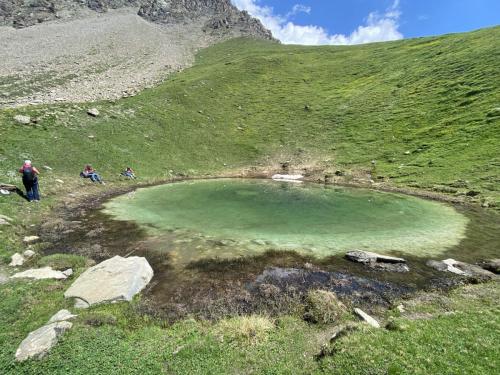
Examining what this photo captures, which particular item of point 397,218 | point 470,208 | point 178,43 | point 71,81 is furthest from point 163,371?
point 178,43

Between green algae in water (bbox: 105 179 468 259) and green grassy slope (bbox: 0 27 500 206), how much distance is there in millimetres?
11453

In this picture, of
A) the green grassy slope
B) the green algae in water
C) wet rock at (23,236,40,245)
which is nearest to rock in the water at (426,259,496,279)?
the green algae in water

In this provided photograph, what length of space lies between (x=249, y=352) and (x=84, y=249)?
47.9ft

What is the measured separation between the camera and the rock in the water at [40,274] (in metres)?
16.2

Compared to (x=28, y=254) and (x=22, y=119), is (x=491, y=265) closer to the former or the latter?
(x=28, y=254)

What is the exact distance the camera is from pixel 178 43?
17862 cm

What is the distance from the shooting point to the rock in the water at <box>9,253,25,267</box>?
17.7 m

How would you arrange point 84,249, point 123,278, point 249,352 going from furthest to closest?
point 84,249
point 123,278
point 249,352

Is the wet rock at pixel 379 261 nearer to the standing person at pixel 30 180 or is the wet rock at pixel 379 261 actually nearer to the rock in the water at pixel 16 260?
the rock in the water at pixel 16 260

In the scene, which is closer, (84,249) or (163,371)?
(163,371)

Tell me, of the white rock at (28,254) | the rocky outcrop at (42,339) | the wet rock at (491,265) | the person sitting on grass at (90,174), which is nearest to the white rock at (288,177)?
the person sitting on grass at (90,174)

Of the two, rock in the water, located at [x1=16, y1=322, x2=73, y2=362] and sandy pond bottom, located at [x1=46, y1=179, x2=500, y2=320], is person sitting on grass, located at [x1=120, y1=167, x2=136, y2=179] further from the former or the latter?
rock in the water, located at [x1=16, y1=322, x2=73, y2=362]

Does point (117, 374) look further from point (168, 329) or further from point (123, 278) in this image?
point (123, 278)

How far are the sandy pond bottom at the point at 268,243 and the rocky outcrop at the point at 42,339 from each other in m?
3.68
